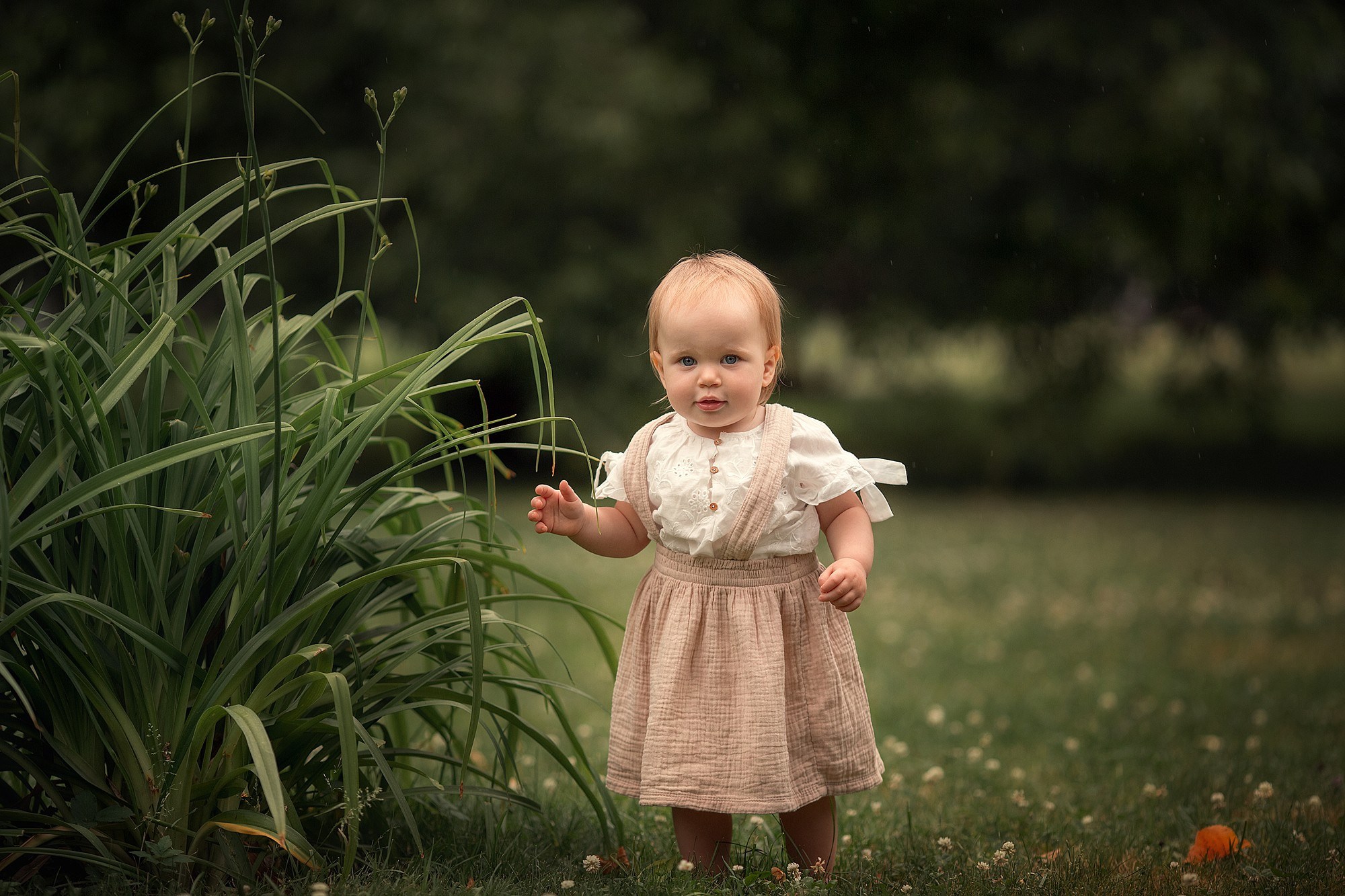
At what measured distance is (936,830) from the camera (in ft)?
9.87

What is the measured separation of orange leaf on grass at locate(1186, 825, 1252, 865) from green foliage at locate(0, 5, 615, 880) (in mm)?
1489

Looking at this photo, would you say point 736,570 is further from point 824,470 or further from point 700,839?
point 700,839

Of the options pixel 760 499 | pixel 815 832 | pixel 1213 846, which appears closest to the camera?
pixel 760 499

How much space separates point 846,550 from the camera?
233 cm

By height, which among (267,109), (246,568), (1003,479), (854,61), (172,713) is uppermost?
(854,61)

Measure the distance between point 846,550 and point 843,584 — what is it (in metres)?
0.16

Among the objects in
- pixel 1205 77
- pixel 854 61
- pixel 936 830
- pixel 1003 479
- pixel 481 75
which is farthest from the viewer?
pixel 1003 479

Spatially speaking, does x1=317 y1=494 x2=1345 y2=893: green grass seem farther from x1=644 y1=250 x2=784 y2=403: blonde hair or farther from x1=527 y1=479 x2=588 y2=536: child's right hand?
x1=644 y1=250 x2=784 y2=403: blonde hair

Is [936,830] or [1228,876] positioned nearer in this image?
[1228,876]

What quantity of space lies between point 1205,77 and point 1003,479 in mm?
4825

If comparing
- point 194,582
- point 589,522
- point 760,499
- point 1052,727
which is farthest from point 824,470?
point 1052,727

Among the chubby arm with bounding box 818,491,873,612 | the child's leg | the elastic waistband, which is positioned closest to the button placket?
the elastic waistband

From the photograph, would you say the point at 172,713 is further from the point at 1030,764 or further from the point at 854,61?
the point at 854,61

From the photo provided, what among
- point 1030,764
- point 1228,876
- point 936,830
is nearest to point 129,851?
point 936,830
